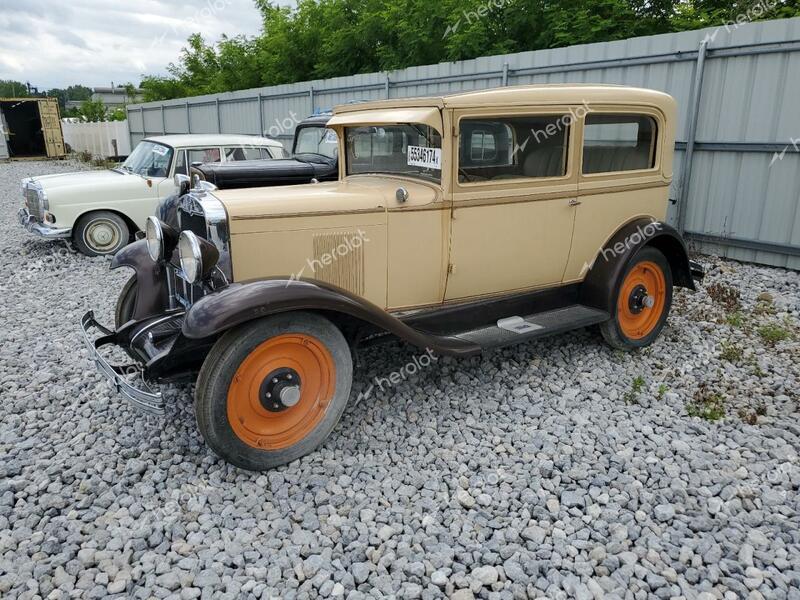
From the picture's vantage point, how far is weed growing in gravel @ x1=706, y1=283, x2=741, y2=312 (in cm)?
545

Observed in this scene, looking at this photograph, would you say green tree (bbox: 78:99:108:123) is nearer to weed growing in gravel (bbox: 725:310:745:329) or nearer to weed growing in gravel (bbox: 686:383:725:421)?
weed growing in gravel (bbox: 725:310:745:329)

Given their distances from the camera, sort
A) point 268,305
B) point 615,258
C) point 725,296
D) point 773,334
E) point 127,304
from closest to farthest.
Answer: point 268,305 → point 127,304 → point 615,258 → point 773,334 → point 725,296

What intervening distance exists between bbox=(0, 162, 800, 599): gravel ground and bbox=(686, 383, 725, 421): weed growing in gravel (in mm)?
16

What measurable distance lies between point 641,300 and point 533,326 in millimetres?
1082

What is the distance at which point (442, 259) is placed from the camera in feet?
12.4

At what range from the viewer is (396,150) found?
3.96 m

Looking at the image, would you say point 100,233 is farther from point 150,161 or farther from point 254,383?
point 254,383

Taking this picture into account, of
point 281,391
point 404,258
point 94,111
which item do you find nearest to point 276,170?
Answer: point 404,258

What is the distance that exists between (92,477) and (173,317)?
3.23 ft

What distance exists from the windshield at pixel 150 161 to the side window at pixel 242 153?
2.52 ft

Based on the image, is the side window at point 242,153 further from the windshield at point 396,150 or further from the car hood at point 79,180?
the windshield at point 396,150

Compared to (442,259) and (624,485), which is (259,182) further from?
(624,485)

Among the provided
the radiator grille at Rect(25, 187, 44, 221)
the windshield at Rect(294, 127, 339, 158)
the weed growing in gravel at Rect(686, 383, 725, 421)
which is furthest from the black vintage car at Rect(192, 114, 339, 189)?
the weed growing in gravel at Rect(686, 383, 725, 421)

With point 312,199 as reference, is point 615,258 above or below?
below
